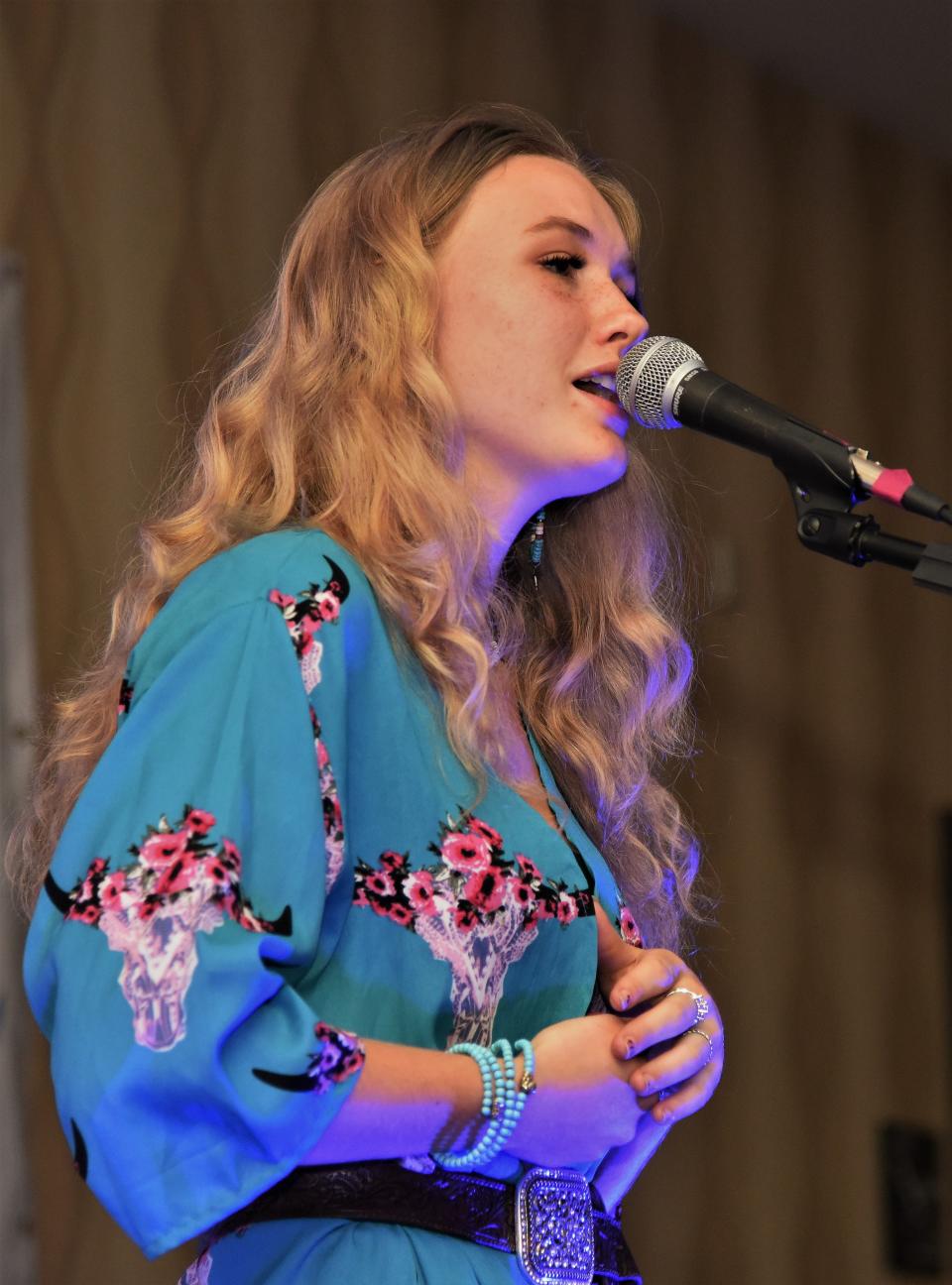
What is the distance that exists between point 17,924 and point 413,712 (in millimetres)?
1247

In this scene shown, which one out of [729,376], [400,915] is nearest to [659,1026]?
[400,915]

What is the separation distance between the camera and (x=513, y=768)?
154 centimetres

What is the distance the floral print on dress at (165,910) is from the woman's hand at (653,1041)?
0.32 meters

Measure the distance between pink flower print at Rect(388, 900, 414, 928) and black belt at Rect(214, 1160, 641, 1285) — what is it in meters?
0.17

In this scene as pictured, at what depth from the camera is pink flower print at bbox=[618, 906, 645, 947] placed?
1531mm

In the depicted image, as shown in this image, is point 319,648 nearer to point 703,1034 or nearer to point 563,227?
point 703,1034

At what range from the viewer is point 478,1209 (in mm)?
1251

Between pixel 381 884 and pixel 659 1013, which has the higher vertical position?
pixel 381 884

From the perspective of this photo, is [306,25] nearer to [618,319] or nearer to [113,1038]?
[618,319]

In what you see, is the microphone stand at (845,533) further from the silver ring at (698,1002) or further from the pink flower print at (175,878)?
the pink flower print at (175,878)

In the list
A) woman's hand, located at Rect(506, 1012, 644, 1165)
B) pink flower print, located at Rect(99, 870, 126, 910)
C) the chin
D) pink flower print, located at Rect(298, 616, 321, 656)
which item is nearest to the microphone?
the chin

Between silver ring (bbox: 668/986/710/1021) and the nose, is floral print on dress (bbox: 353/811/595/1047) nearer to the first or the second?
silver ring (bbox: 668/986/710/1021)

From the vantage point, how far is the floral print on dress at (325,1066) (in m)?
1.10

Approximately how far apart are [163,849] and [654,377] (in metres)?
0.58
